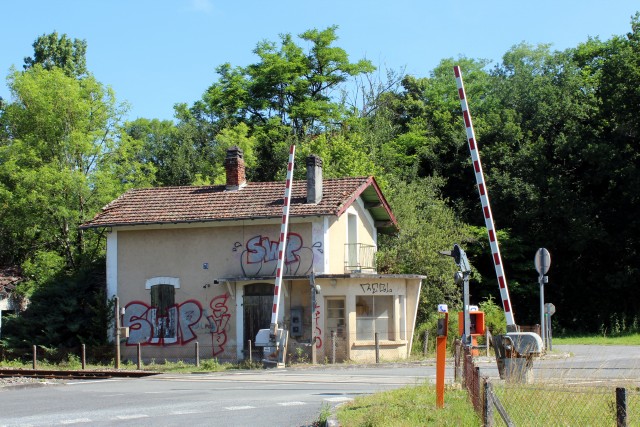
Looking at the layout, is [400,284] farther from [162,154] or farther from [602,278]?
[162,154]

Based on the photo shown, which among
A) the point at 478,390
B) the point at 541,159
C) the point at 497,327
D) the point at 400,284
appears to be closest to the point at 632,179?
the point at 541,159

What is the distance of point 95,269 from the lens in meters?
34.0

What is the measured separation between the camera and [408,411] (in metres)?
11.2

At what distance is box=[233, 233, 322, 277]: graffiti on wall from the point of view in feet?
98.1

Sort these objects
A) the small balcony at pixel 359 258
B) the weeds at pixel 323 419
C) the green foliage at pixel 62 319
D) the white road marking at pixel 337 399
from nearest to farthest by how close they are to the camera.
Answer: the weeds at pixel 323 419
the white road marking at pixel 337 399
the green foliage at pixel 62 319
the small balcony at pixel 359 258

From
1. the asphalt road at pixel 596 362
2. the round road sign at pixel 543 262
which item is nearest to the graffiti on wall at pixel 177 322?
the asphalt road at pixel 596 362

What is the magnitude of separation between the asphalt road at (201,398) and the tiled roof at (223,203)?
24.3 feet

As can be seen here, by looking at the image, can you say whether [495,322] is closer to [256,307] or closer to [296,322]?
[296,322]

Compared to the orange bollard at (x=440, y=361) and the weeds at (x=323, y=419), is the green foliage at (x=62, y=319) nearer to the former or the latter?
the weeds at (x=323, y=419)

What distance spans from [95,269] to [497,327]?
15.6 m

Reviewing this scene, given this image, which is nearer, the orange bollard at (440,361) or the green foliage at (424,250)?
the orange bollard at (440,361)

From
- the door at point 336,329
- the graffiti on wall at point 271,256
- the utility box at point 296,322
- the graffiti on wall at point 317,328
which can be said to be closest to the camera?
the door at point 336,329

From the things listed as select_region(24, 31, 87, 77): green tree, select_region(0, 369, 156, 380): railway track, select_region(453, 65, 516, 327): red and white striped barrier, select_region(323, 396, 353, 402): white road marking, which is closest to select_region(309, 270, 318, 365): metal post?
select_region(0, 369, 156, 380): railway track

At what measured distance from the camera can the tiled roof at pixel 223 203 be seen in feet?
99.1
